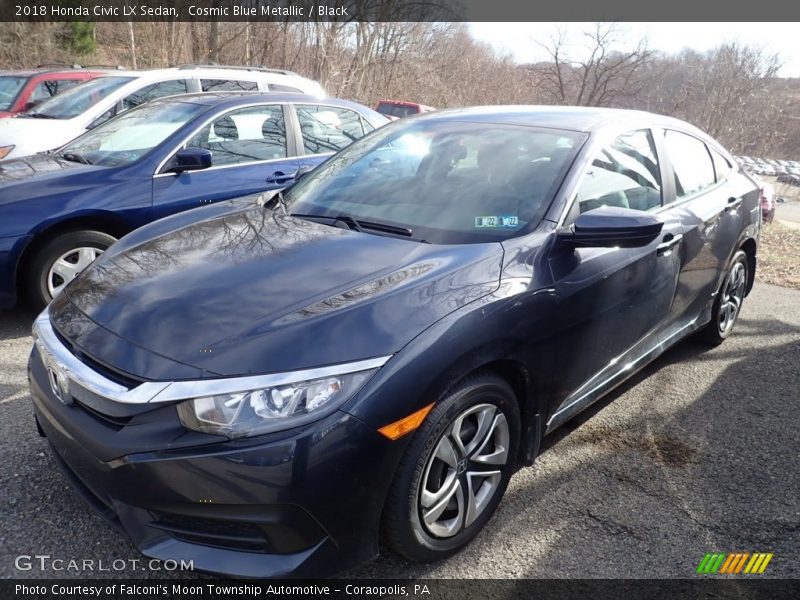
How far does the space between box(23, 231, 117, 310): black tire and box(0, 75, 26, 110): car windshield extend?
21.5 ft

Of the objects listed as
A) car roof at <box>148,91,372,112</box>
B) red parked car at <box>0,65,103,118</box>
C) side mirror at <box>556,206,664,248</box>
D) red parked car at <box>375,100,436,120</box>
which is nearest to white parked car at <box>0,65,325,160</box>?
car roof at <box>148,91,372,112</box>

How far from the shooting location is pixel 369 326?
205 cm

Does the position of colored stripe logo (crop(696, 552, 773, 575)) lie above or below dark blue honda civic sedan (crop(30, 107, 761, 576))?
below

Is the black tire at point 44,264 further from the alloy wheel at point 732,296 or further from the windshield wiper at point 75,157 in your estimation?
the alloy wheel at point 732,296

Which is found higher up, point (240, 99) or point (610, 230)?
point (240, 99)

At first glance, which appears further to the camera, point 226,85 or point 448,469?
point 226,85

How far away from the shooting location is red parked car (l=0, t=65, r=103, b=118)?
9.27 metres

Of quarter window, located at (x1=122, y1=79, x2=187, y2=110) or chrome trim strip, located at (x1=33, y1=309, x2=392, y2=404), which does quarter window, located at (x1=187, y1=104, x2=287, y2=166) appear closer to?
quarter window, located at (x1=122, y1=79, x2=187, y2=110)

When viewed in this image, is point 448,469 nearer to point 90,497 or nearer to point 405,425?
point 405,425

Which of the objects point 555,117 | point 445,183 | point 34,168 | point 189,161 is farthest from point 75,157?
point 555,117

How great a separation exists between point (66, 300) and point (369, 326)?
4.31 feet

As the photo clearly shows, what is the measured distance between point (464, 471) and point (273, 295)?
3.14 feet

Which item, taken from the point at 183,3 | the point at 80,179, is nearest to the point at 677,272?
the point at 80,179

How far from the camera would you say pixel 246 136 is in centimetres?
526
